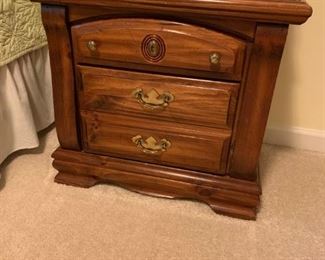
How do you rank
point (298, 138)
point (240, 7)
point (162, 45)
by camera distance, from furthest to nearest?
point (298, 138), point (162, 45), point (240, 7)

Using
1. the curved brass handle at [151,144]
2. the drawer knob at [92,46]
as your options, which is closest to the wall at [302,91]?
the curved brass handle at [151,144]

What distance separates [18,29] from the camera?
1.05 metres

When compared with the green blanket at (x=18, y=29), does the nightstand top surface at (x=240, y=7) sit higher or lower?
higher

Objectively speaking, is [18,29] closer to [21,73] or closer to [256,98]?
[21,73]

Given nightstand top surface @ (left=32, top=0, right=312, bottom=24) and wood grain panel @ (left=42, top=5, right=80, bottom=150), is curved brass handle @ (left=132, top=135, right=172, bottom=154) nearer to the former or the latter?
wood grain panel @ (left=42, top=5, right=80, bottom=150)

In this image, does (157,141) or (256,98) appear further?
(157,141)

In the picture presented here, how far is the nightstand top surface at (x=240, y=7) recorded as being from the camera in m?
0.69

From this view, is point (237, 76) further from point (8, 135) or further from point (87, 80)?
point (8, 135)

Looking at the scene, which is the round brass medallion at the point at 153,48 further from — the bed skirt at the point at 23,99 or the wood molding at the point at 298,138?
the wood molding at the point at 298,138

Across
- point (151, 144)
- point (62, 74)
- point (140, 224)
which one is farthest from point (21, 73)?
point (140, 224)

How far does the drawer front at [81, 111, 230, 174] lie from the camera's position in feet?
3.03

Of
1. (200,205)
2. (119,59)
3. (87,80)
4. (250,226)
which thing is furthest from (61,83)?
(250,226)

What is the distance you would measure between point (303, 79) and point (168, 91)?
1.97 feet

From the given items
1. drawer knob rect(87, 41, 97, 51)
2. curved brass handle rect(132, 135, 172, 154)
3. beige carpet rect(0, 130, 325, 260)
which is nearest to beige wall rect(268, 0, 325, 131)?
beige carpet rect(0, 130, 325, 260)
